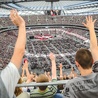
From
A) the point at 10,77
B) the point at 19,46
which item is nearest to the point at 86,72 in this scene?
the point at 19,46

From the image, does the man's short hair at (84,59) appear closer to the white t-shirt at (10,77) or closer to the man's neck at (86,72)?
the man's neck at (86,72)

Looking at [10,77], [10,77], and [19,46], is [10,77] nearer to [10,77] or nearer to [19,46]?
[10,77]

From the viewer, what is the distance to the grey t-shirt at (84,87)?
10.3 ft

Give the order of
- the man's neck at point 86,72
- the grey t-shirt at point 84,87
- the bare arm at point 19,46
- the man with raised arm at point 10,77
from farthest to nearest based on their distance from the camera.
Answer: the man's neck at point 86,72
the grey t-shirt at point 84,87
the bare arm at point 19,46
the man with raised arm at point 10,77

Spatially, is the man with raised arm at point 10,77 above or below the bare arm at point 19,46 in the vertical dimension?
below

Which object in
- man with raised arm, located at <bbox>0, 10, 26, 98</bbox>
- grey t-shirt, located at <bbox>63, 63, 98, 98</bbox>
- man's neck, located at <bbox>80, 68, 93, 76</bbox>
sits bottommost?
grey t-shirt, located at <bbox>63, 63, 98, 98</bbox>

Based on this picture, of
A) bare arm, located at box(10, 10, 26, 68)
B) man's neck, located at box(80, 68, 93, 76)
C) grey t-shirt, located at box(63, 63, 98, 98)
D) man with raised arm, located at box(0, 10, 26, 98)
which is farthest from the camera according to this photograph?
man's neck, located at box(80, 68, 93, 76)

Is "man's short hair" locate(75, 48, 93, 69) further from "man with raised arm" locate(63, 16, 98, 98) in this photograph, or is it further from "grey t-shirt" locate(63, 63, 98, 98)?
"grey t-shirt" locate(63, 63, 98, 98)

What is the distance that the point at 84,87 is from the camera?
10.3ft

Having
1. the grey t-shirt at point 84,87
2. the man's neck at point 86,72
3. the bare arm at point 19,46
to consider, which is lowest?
the grey t-shirt at point 84,87

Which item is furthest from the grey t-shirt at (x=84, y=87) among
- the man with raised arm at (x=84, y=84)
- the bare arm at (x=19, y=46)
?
the bare arm at (x=19, y=46)

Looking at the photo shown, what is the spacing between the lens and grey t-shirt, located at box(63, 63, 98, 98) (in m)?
3.13

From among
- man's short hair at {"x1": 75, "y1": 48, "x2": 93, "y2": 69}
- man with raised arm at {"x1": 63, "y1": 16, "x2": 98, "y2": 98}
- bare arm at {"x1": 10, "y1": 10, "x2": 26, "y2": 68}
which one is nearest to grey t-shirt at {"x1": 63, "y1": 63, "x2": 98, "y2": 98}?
man with raised arm at {"x1": 63, "y1": 16, "x2": 98, "y2": 98}

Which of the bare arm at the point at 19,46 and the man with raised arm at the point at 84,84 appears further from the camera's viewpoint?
the man with raised arm at the point at 84,84
